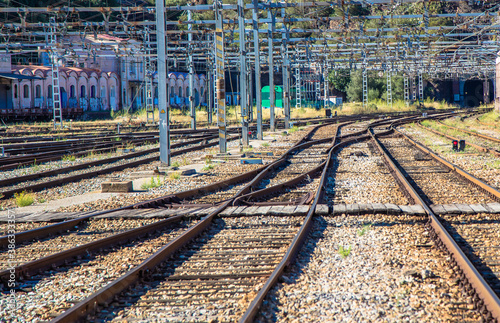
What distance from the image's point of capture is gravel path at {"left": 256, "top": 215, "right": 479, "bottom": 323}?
4.54 meters

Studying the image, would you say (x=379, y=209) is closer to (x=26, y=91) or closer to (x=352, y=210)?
(x=352, y=210)

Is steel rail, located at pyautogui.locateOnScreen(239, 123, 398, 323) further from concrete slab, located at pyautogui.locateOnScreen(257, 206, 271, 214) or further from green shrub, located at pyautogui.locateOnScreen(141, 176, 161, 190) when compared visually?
green shrub, located at pyautogui.locateOnScreen(141, 176, 161, 190)

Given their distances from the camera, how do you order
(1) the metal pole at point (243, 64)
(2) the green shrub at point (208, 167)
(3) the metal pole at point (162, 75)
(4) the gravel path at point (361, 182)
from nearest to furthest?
(4) the gravel path at point (361, 182) → (3) the metal pole at point (162, 75) → (2) the green shrub at point (208, 167) → (1) the metal pole at point (243, 64)

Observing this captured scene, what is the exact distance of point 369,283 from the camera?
536cm

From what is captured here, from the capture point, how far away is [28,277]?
5.77 metres

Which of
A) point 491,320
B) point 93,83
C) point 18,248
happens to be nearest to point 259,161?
point 18,248

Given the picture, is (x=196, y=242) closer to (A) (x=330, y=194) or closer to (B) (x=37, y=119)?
(A) (x=330, y=194)

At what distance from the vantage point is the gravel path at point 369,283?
14.9 ft

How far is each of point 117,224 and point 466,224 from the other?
525 cm

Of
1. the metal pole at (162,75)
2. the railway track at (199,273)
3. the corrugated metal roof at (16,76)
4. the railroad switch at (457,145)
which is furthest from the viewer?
the corrugated metal roof at (16,76)

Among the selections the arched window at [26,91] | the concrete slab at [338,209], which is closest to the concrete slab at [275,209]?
the concrete slab at [338,209]

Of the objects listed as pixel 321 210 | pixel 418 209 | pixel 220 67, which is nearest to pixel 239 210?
pixel 321 210

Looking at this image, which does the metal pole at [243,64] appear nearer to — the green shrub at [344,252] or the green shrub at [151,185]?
the green shrub at [151,185]

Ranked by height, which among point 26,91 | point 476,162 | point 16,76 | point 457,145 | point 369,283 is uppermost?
point 16,76
